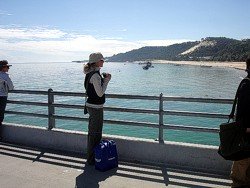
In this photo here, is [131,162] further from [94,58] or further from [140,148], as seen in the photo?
[94,58]

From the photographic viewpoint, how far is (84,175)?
6359mm

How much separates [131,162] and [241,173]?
105 inches

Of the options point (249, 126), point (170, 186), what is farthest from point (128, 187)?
point (249, 126)

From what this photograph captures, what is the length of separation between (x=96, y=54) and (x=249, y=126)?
322 centimetres

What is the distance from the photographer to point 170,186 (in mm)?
5793

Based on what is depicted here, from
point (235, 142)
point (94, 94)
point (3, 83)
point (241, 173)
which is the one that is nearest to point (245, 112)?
point (235, 142)

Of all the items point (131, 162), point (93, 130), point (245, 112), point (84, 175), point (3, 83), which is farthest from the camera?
point (3, 83)

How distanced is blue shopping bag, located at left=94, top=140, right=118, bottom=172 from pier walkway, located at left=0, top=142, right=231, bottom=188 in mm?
114

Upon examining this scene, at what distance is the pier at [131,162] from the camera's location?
604cm

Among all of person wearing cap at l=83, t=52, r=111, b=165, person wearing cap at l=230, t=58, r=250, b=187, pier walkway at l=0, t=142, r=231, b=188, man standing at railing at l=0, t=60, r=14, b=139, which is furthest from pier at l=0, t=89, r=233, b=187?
man standing at railing at l=0, t=60, r=14, b=139

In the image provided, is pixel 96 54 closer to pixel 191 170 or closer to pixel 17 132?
pixel 191 170

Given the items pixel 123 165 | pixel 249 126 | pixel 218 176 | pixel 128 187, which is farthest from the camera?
pixel 123 165

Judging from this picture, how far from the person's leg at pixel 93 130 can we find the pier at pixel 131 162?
26 cm

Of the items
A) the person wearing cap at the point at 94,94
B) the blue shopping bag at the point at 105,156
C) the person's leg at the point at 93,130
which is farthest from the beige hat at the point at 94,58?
the blue shopping bag at the point at 105,156
